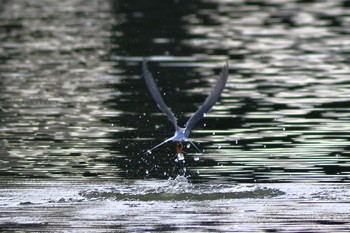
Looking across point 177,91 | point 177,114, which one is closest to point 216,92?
point 177,114

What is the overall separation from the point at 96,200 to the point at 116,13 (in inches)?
1367

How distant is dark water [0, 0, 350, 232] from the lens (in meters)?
18.1

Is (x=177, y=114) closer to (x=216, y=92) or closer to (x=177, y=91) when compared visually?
(x=177, y=91)

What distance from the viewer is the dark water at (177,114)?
18.1 m

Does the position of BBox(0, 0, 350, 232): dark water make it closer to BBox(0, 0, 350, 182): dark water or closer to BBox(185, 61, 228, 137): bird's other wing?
BBox(0, 0, 350, 182): dark water

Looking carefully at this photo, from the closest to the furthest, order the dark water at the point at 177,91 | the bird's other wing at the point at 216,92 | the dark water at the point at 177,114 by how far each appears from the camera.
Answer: the bird's other wing at the point at 216,92 → the dark water at the point at 177,114 → the dark water at the point at 177,91

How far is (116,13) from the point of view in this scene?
52.4 meters

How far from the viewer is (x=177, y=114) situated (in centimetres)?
2633

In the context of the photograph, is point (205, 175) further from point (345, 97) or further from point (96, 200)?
point (345, 97)

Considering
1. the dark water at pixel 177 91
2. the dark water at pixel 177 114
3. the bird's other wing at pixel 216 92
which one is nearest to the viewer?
the bird's other wing at pixel 216 92

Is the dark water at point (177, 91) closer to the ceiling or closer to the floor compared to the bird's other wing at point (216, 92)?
closer to the floor

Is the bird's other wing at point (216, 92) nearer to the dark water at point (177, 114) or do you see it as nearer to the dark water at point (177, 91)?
the dark water at point (177, 114)

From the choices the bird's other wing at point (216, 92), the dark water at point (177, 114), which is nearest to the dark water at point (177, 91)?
the dark water at point (177, 114)

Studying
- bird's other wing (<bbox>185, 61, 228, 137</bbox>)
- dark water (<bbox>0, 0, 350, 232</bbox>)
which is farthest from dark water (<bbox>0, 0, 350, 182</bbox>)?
bird's other wing (<bbox>185, 61, 228, 137</bbox>)
